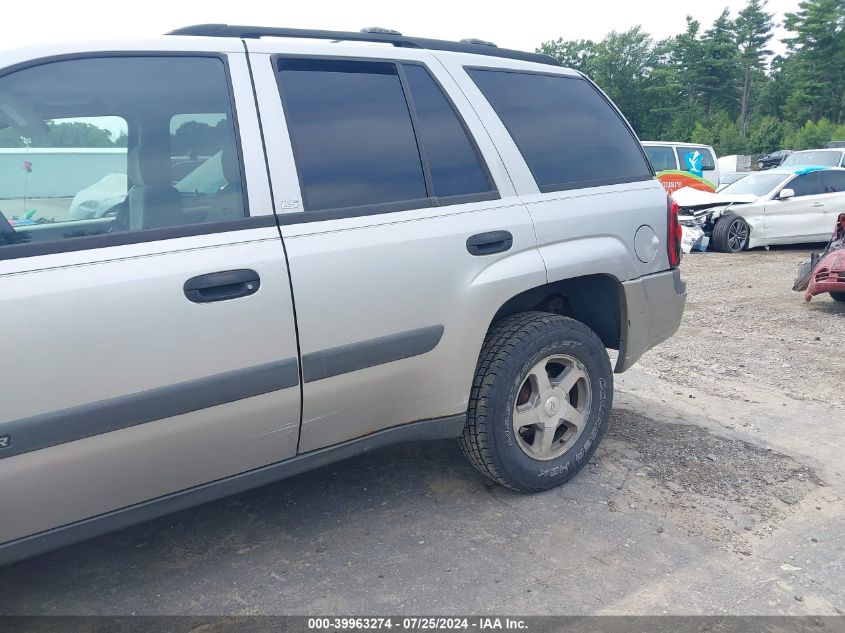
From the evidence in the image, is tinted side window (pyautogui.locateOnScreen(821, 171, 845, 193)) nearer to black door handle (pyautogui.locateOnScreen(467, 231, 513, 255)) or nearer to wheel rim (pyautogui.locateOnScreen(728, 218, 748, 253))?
wheel rim (pyautogui.locateOnScreen(728, 218, 748, 253))

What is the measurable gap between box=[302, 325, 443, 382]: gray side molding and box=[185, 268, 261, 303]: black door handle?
32 centimetres

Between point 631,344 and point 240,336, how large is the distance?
2.02 meters

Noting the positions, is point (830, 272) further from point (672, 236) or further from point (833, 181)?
point (833, 181)

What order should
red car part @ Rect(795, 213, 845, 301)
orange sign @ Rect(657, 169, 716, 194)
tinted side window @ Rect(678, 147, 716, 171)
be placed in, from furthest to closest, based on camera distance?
tinted side window @ Rect(678, 147, 716, 171), orange sign @ Rect(657, 169, 716, 194), red car part @ Rect(795, 213, 845, 301)

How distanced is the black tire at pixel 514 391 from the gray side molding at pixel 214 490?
0.39 feet

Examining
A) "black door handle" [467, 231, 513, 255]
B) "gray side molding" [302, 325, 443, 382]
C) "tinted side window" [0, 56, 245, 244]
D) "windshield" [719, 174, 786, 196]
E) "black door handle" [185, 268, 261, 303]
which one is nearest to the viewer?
"tinted side window" [0, 56, 245, 244]

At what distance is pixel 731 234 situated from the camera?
12.5m

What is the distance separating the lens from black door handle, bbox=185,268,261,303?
7.55 feet

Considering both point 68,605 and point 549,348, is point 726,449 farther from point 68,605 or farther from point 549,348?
point 68,605

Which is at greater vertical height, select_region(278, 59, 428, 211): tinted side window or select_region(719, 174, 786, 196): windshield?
select_region(278, 59, 428, 211): tinted side window

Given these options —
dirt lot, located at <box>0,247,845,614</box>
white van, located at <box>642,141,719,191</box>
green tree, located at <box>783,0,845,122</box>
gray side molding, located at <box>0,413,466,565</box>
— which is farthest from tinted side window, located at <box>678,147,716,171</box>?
green tree, located at <box>783,0,845,122</box>

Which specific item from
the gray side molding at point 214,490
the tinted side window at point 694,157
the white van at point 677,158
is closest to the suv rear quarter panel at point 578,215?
the gray side molding at point 214,490

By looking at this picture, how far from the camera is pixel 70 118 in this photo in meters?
2.32

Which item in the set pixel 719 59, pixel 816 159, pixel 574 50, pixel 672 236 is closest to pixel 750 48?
pixel 719 59
